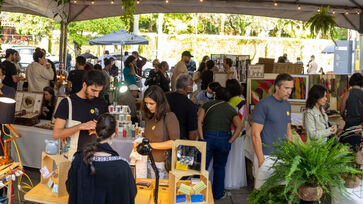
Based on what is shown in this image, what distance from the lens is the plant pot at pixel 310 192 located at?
3482mm

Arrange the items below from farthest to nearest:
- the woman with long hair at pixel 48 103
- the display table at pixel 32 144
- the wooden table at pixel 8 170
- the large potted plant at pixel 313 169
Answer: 1. the woman with long hair at pixel 48 103
2. the display table at pixel 32 144
3. the wooden table at pixel 8 170
4. the large potted plant at pixel 313 169

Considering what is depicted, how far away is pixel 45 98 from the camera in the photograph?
7836mm

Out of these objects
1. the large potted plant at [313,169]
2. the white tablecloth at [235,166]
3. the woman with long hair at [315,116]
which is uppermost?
the woman with long hair at [315,116]

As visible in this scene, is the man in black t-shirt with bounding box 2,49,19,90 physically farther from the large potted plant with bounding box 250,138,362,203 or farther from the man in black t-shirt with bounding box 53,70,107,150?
the large potted plant with bounding box 250,138,362,203

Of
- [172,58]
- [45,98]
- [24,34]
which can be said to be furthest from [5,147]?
[24,34]

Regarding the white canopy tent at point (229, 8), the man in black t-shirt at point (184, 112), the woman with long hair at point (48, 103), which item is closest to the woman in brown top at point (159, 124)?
the man in black t-shirt at point (184, 112)

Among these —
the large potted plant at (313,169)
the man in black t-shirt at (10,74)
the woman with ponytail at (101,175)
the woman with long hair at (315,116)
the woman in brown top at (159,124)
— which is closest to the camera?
the woman with ponytail at (101,175)

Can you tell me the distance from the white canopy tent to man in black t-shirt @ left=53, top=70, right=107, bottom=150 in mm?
5328

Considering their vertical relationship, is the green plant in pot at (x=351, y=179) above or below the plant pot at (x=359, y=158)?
below

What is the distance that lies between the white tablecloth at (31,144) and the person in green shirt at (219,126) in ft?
7.69

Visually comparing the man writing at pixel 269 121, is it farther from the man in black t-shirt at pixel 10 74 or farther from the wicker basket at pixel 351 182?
the man in black t-shirt at pixel 10 74

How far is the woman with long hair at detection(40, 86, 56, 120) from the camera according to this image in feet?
25.6

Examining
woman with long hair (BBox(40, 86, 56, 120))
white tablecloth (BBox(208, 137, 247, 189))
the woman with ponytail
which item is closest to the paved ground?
white tablecloth (BBox(208, 137, 247, 189))

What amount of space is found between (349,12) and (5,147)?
753 cm
